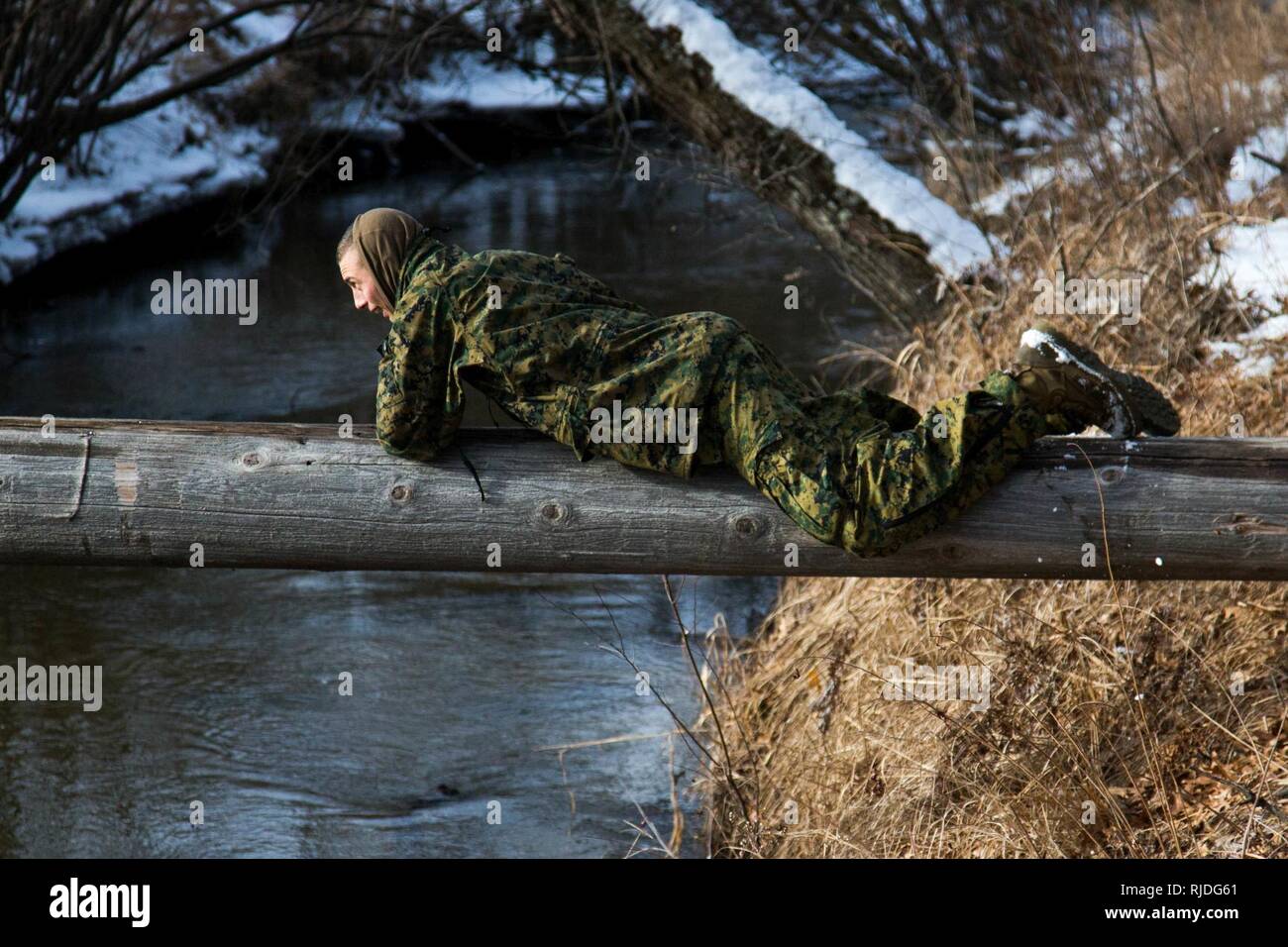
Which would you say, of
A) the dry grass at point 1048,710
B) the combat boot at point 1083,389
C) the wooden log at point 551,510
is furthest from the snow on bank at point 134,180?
the combat boot at point 1083,389

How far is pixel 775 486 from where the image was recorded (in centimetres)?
346

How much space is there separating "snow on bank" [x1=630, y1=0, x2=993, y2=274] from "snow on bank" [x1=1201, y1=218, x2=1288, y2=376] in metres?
1.24

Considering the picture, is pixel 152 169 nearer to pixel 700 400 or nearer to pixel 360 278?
pixel 360 278

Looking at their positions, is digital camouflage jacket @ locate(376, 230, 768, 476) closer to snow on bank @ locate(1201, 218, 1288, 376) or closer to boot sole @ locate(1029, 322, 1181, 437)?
boot sole @ locate(1029, 322, 1181, 437)

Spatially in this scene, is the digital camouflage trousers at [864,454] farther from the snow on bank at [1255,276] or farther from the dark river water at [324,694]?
the snow on bank at [1255,276]

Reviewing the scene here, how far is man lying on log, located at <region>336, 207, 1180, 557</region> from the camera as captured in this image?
3426mm

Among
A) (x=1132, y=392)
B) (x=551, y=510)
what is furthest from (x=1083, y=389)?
(x=551, y=510)

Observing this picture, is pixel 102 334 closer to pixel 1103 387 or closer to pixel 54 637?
pixel 54 637

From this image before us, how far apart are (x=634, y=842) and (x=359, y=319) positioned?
7347mm

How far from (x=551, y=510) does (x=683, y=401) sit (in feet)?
1.40

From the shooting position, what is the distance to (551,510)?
352 centimetres

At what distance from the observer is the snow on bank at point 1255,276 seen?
5512mm

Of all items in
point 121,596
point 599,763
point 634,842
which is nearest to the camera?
point 634,842

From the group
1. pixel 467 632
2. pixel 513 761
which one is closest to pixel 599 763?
pixel 513 761
